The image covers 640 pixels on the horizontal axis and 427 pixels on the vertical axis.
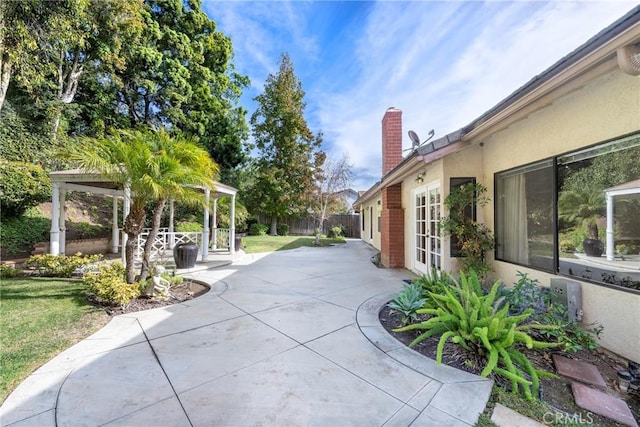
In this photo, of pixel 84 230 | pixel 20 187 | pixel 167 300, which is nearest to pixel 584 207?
→ pixel 167 300

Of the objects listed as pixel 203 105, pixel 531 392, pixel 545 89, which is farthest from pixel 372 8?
pixel 203 105

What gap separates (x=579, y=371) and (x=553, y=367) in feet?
0.70

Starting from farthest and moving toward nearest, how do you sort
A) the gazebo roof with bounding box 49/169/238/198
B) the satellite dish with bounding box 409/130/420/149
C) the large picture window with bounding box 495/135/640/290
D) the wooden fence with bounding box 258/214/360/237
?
the wooden fence with bounding box 258/214/360/237 → the satellite dish with bounding box 409/130/420/149 → the gazebo roof with bounding box 49/169/238/198 → the large picture window with bounding box 495/135/640/290

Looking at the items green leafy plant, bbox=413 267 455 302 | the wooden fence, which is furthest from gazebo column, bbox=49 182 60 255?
the wooden fence

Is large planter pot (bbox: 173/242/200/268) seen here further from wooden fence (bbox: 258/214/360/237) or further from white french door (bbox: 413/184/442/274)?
wooden fence (bbox: 258/214/360/237)

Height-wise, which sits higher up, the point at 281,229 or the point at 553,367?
the point at 281,229

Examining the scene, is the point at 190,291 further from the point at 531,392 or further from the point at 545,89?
the point at 545,89

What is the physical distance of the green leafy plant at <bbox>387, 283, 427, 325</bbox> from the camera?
3.97 meters

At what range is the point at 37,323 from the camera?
4125 millimetres

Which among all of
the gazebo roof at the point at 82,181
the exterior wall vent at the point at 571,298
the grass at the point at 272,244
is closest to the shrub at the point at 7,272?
the gazebo roof at the point at 82,181

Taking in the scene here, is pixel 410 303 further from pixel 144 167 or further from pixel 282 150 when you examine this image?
pixel 282 150

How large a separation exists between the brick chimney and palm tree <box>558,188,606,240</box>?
20.9 feet

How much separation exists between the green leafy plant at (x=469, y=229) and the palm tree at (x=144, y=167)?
531 centimetres

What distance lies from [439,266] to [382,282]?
1.41 m
